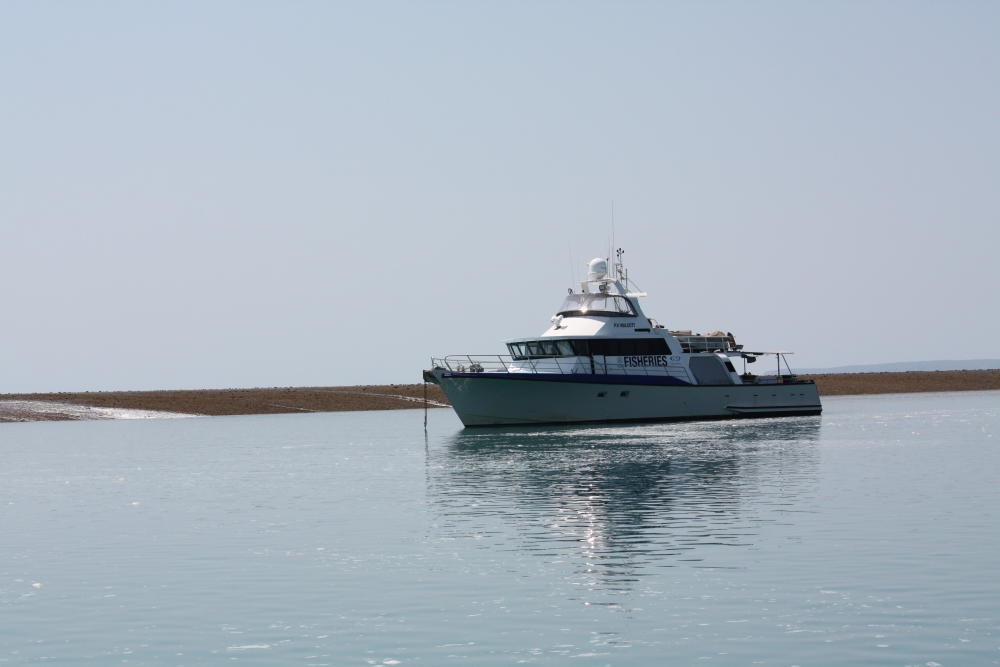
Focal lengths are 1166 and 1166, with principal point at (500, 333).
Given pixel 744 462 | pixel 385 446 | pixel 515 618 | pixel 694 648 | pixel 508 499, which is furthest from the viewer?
pixel 385 446

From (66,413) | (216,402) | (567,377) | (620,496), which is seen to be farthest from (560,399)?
(66,413)

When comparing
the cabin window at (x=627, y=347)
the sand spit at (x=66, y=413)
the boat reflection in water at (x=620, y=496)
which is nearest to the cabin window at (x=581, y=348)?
the cabin window at (x=627, y=347)

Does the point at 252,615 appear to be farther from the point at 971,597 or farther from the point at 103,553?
the point at 971,597

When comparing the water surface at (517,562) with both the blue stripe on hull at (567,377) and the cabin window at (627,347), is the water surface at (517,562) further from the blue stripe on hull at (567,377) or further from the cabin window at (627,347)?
the cabin window at (627,347)

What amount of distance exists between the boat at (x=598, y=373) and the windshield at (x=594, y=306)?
6 centimetres

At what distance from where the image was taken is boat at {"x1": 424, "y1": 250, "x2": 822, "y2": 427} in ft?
212

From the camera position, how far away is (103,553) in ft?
79.7

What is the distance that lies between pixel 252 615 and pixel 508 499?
14906mm

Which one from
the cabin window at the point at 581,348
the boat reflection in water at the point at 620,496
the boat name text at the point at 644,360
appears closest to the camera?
the boat reflection in water at the point at 620,496

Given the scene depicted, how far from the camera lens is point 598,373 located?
65938mm

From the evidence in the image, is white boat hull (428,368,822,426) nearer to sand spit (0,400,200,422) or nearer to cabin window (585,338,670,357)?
cabin window (585,338,670,357)

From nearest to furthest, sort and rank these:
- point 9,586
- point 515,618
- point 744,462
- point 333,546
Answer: point 515,618 < point 9,586 < point 333,546 < point 744,462

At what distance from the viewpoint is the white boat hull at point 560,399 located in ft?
210

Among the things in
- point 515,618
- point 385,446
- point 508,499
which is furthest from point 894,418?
point 515,618
